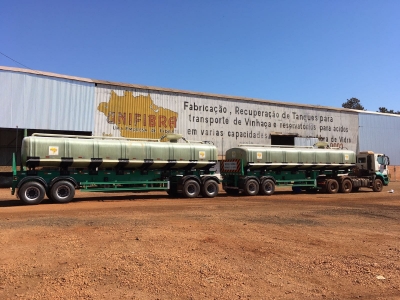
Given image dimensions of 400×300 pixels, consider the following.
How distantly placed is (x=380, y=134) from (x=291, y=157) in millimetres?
25002

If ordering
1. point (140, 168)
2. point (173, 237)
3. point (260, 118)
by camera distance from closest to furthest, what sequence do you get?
1. point (173, 237)
2. point (140, 168)
3. point (260, 118)

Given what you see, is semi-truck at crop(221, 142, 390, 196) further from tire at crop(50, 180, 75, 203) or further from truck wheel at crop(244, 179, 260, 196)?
tire at crop(50, 180, 75, 203)

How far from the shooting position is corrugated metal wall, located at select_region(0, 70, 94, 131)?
2281 cm

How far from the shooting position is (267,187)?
21.1 meters

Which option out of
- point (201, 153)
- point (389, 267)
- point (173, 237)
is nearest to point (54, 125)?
point (201, 153)

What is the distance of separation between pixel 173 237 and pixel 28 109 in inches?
799

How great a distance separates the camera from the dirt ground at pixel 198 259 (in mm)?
4562

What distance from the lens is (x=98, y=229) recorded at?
28.0ft

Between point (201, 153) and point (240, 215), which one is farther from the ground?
point (201, 153)

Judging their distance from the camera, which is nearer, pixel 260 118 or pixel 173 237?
pixel 173 237

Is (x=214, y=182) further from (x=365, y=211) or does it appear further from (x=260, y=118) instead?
(x=260, y=118)

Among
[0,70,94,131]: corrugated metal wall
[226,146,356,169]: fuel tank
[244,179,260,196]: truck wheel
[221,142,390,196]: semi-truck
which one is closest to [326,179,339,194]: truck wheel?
[221,142,390,196]: semi-truck

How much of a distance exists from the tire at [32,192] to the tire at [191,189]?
286 inches

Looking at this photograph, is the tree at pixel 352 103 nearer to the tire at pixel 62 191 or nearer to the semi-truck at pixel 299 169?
the semi-truck at pixel 299 169
